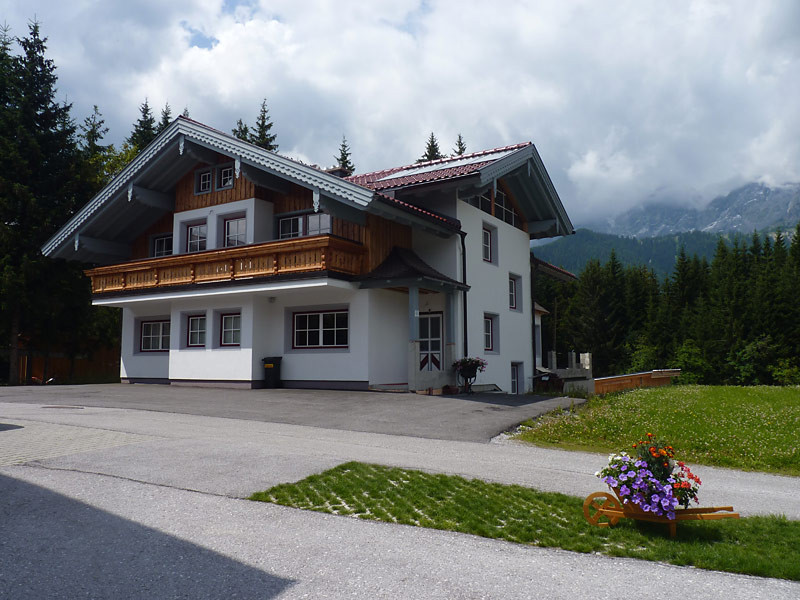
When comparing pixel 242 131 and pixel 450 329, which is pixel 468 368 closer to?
pixel 450 329

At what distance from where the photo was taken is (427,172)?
2242 cm

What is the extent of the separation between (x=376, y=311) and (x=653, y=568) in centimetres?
1537

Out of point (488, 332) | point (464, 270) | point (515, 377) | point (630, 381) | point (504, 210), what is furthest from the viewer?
point (630, 381)

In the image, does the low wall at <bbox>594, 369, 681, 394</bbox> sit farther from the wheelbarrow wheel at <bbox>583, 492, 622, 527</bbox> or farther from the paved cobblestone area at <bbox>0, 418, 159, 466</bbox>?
the wheelbarrow wheel at <bbox>583, 492, 622, 527</bbox>

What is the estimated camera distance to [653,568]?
16.8ft

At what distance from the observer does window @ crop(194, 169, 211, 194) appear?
938 inches

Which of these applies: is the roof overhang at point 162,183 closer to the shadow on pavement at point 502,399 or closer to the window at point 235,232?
the window at point 235,232

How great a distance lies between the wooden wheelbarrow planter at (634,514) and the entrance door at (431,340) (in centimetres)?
1509

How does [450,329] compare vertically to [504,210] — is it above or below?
below

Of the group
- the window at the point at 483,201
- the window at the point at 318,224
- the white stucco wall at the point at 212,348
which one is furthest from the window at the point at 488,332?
the white stucco wall at the point at 212,348

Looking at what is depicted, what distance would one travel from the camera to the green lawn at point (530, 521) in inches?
213

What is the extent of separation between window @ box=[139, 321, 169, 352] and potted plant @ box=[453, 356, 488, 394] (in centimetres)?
1177

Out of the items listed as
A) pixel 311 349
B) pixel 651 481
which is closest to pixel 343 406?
pixel 311 349

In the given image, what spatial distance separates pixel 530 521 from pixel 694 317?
49851 mm
